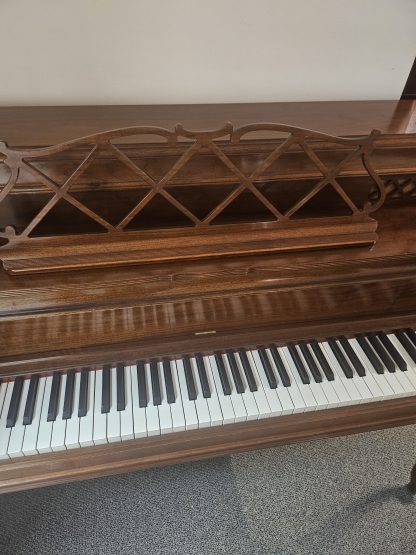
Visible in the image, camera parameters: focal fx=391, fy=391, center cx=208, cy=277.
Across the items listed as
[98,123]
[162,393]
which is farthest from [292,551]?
[98,123]

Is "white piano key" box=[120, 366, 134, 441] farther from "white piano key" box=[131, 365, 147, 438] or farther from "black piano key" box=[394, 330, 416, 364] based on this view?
"black piano key" box=[394, 330, 416, 364]

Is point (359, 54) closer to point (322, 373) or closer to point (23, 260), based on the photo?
point (322, 373)

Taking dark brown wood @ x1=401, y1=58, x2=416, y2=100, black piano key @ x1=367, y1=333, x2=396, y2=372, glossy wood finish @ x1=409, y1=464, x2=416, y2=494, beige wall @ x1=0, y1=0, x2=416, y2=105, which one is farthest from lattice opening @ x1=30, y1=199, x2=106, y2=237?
glossy wood finish @ x1=409, y1=464, x2=416, y2=494

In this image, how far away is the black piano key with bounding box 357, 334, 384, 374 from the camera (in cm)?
140

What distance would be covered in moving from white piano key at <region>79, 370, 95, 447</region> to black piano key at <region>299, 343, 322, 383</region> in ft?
2.42

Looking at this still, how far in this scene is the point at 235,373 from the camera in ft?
4.36

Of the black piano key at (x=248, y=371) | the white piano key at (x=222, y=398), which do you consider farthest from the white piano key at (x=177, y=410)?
the black piano key at (x=248, y=371)

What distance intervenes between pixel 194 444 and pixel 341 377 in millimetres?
561

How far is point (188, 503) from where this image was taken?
71.3 inches

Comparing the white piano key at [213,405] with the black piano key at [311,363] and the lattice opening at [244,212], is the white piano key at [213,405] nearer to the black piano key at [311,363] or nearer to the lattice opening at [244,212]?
the black piano key at [311,363]

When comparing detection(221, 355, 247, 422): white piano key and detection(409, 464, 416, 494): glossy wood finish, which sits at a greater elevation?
detection(221, 355, 247, 422): white piano key

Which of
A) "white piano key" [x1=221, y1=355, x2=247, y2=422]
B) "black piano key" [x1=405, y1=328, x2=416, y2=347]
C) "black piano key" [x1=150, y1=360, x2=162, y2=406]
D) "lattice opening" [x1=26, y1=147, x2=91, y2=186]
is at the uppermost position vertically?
"lattice opening" [x1=26, y1=147, x2=91, y2=186]

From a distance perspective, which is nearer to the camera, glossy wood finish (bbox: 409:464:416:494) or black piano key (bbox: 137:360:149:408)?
black piano key (bbox: 137:360:149:408)

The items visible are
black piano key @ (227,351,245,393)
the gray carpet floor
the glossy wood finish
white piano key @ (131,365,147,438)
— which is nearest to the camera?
white piano key @ (131,365,147,438)
